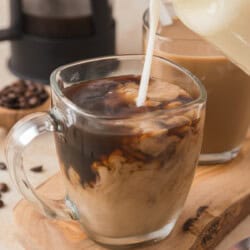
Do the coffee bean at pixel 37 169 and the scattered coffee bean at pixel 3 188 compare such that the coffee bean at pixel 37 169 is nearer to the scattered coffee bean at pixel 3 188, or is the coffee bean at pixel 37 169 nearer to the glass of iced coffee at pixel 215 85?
the scattered coffee bean at pixel 3 188

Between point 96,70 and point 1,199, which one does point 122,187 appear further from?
point 1,199

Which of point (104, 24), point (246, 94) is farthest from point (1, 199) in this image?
point (104, 24)

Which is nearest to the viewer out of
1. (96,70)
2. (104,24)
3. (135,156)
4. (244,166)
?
(135,156)

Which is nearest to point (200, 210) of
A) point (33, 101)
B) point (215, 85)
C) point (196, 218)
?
point (196, 218)

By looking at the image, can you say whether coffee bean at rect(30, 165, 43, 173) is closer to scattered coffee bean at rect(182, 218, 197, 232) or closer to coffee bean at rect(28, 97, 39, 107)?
coffee bean at rect(28, 97, 39, 107)

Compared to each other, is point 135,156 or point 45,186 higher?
point 135,156

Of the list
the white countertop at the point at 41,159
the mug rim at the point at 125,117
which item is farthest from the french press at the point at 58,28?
the mug rim at the point at 125,117
